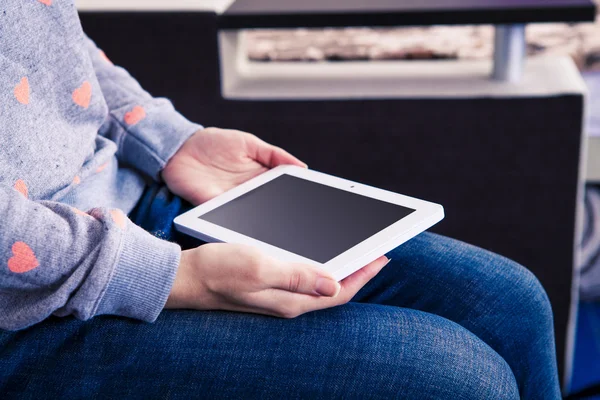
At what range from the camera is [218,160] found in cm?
87

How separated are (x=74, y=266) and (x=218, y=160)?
312 mm

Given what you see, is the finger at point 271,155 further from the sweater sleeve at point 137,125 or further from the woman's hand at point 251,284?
the woman's hand at point 251,284

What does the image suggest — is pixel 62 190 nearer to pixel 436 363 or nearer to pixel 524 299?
pixel 436 363

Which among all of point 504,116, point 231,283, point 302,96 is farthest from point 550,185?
point 231,283

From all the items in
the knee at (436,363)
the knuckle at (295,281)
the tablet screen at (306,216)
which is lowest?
the knee at (436,363)

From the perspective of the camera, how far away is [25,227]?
1.88ft

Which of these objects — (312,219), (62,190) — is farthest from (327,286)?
(62,190)

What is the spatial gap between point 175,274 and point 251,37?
2.99 ft

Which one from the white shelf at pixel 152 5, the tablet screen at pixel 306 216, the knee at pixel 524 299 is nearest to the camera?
the tablet screen at pixel 306 216

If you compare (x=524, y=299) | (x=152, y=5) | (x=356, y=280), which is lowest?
(x=524, y=299)

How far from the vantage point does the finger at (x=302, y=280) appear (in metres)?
0.59

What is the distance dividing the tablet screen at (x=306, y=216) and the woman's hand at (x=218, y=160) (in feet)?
0.18

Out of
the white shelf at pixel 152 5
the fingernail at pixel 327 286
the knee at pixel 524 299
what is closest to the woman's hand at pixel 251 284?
the fingernail at pixel 327 286

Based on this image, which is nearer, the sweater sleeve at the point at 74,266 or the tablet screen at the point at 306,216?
the sweater sleeve at the point at 74,266
